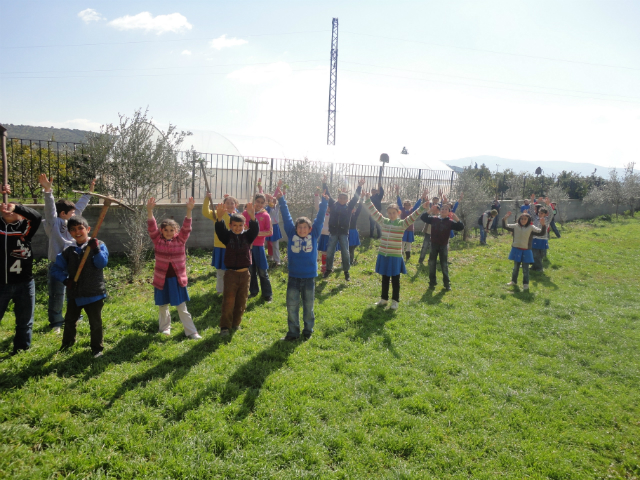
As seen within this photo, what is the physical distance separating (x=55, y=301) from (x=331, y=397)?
403 cm

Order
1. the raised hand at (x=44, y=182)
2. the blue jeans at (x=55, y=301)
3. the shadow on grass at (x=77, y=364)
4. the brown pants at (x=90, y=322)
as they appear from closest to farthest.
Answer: the shadow on grass at (x=77, y=364) → the brown pants at (x=90, y=322) → the raised hand at (x=44, y=182) → the blue jeans at (x=55, y=301)

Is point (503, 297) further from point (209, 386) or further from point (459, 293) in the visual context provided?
point (209, 386)

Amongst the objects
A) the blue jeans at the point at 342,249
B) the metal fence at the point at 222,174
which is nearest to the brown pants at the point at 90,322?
the metal fence at the point at 222,174

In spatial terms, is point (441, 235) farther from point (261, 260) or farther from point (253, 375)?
point (253, 375)

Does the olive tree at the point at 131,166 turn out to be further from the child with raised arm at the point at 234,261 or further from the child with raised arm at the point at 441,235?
the child with raised arm at the point at 441,235

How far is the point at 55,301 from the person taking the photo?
5258mm

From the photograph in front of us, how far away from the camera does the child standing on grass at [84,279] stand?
14.3 ft

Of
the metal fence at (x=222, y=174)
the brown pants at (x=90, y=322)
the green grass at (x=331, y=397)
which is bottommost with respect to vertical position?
the green grass at (x=331, y=397)

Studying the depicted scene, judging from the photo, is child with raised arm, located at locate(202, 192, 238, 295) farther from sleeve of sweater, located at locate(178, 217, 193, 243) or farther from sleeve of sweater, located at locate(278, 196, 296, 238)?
sleeve of sweater, located at locate(278, 196, 296, 238)

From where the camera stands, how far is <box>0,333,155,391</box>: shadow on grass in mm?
3916

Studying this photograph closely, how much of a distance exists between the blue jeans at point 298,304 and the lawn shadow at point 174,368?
0.94 meters

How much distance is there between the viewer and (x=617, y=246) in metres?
14.6

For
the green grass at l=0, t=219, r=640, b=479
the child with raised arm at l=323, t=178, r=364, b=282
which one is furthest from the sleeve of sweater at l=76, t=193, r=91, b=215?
the child with raised arm at l=323, t=178, r=364, b=282

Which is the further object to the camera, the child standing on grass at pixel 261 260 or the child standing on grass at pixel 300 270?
the child standing on grass at pixel 261 260
